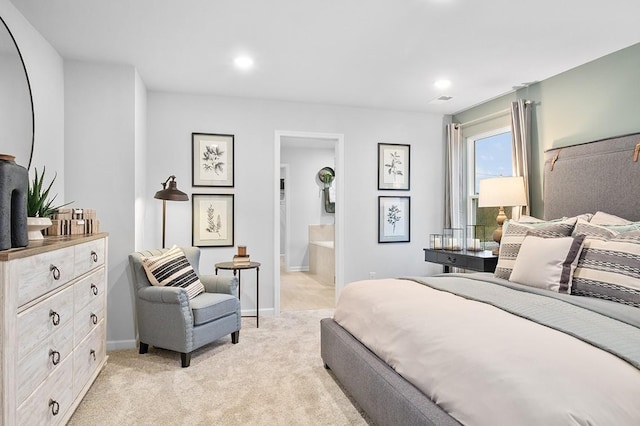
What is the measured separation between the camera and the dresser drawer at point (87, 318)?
230cm

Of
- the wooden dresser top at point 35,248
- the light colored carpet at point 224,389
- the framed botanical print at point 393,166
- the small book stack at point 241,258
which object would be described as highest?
the framed botanical print at point 393,166

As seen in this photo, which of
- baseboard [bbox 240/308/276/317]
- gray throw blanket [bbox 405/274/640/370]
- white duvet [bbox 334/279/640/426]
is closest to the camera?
white duvet [bbox 334/279/640/426]

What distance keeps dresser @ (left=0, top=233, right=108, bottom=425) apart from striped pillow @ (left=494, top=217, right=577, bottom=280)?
269cm

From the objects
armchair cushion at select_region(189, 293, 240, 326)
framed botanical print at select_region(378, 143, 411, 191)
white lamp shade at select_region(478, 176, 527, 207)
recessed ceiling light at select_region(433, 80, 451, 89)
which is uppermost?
recessed ceiling light at select_region(433, 80, 451, 89)

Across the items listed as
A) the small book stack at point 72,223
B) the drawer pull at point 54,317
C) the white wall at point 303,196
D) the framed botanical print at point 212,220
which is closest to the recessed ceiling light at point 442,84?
the framed botanical print at point 212,220

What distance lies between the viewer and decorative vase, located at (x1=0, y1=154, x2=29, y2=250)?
1.59 metres

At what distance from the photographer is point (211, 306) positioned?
10.4 ft

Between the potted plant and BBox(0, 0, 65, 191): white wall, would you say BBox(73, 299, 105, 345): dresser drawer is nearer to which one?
the potted plant

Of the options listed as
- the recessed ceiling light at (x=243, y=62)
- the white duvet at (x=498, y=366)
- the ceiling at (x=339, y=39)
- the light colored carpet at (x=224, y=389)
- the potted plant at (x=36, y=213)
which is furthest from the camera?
the recessed ceiling light at (x=243, y=62)

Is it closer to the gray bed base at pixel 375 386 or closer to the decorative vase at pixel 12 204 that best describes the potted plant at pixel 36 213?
the decorative vase at pixel 12 204

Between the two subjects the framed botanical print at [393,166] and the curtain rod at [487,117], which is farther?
the framed botanical print at [393,166]

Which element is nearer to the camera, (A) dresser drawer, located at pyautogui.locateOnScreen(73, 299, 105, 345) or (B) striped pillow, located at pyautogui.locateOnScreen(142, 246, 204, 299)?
(A) dresser drawer, located at pyautogui.locateOnScreen(73, 299, 105, 345)

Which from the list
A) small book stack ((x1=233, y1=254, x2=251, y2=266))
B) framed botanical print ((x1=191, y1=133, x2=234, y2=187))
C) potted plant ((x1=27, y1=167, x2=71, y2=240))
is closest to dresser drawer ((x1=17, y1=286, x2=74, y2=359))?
potted plant ((x1=27, y1=167, x2=71, y2=240))

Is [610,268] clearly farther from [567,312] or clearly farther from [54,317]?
[54,317]
